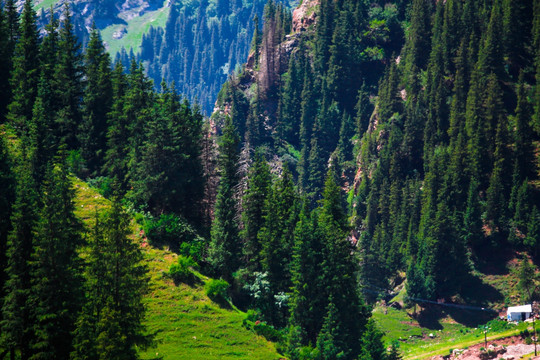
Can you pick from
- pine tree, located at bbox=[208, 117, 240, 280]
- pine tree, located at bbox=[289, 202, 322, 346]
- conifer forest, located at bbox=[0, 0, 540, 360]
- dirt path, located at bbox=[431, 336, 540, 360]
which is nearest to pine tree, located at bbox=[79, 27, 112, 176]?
conifer forest, located at bbox=[0, 0, 540, 360]

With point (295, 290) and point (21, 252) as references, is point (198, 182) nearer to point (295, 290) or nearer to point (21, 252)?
point (295, 290)

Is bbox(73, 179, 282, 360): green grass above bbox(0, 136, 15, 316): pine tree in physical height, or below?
below

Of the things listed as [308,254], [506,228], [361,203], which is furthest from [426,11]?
[308,254]

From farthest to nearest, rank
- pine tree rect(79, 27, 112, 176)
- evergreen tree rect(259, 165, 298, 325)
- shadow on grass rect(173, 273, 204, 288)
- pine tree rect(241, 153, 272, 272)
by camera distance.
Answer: pine tree rect(79, 27, 112, 176)
pine tree rect(241, 153, 272, 272)
evergreen tree rect(259, 165, 298, 325)
shadow on grass rect(173, 273, 204, 288)

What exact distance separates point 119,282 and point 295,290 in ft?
102

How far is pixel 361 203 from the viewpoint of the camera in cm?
A: 17188

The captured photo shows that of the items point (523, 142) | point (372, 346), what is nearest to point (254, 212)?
point (372, 346)

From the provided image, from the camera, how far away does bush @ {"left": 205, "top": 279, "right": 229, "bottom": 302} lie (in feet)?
237

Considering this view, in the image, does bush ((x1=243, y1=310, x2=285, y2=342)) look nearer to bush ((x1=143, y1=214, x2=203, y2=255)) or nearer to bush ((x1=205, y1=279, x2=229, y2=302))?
bush ((x1=205, y1=279, x2=229, y2=302))

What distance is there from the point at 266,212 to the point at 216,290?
1678cm

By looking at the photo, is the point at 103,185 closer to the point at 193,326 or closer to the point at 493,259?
the point at 193,326

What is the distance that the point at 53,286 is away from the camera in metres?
54.0

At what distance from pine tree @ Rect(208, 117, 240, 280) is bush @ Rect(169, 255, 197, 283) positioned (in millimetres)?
7001

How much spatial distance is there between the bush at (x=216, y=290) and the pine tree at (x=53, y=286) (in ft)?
61.3
